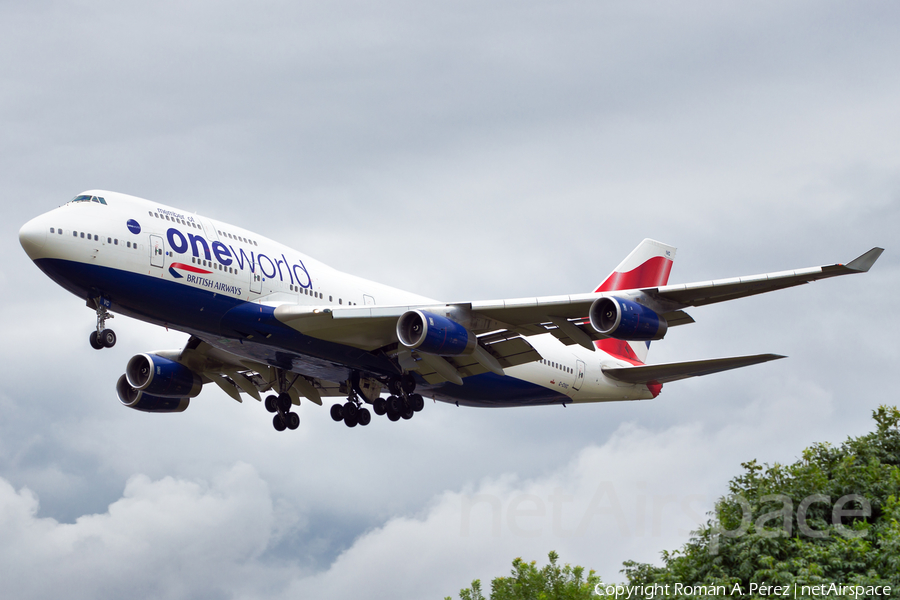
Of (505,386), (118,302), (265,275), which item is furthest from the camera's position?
(505,386)

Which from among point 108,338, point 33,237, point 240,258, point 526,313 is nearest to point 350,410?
point 240,258

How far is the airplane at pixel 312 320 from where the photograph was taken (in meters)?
30.8

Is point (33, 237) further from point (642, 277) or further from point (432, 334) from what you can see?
point (642, 277)

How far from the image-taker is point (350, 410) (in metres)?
40.7

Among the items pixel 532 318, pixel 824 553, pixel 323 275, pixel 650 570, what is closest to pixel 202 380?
pixel 323 275

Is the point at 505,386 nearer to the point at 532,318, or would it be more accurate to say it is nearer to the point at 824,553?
the point at 532,318

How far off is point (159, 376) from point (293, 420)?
5.90m

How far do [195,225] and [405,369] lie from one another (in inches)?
381

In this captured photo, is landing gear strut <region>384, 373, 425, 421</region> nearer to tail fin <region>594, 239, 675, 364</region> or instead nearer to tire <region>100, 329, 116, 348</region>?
tire <region>100, 329, 116, 348</region>

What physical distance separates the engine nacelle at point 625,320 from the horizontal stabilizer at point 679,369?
5230mm

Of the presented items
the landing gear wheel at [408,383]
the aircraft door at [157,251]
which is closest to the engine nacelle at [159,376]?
the landing gear wheel at [408,383]

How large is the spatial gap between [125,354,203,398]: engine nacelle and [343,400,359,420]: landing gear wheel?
6.94m

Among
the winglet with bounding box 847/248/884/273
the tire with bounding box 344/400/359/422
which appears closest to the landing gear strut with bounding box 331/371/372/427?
the tire with bounding box 344/400/359/422

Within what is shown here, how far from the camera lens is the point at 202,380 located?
4288cm
